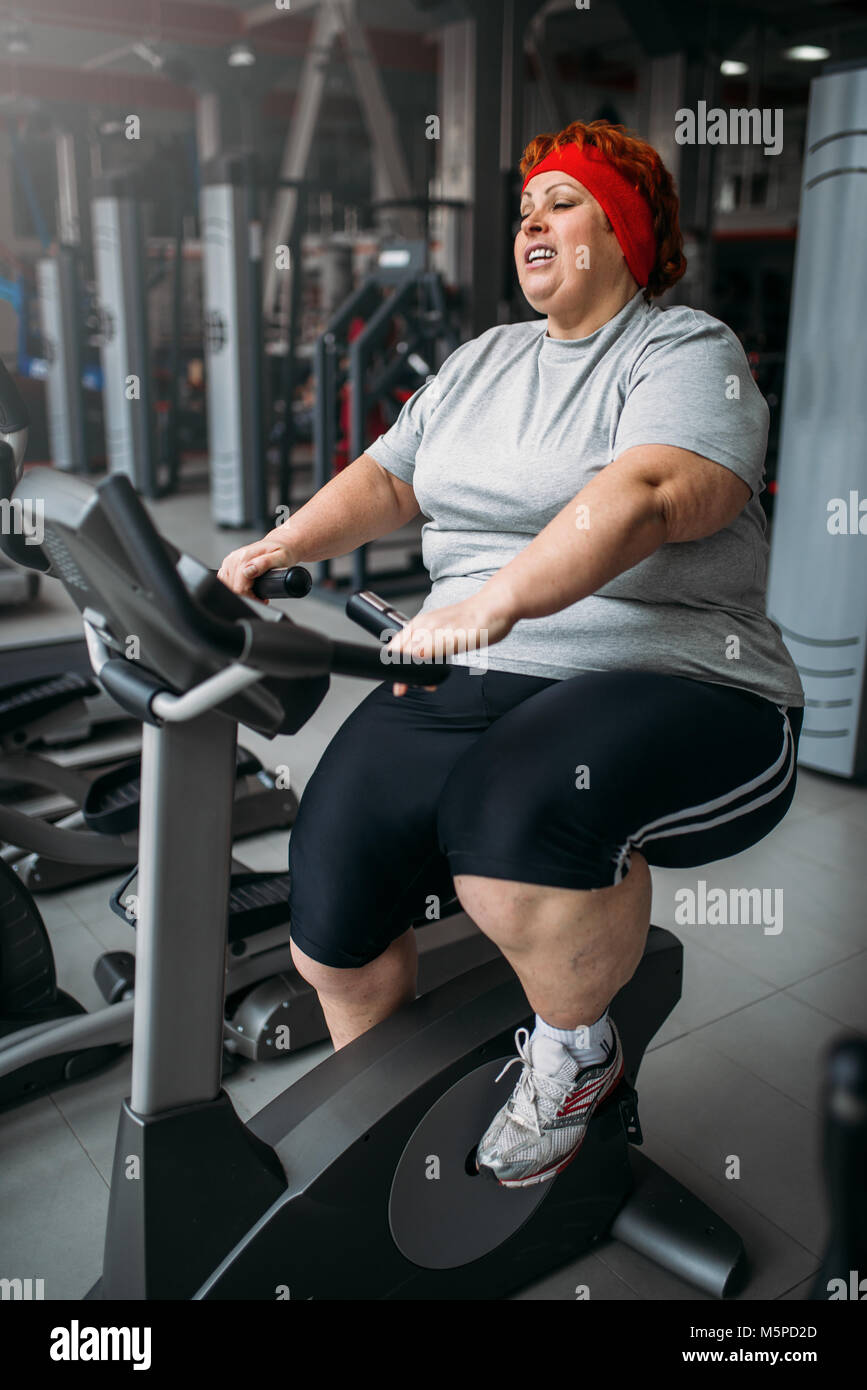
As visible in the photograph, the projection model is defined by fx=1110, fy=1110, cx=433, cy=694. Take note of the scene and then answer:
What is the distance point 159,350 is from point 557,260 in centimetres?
887

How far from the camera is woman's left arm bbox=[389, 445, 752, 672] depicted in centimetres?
110

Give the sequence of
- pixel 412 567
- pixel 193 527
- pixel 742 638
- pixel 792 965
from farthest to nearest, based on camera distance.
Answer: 1. pixel 193 527
2. pixel 412 567
3. pixel 792 965
4. pixel 742 638

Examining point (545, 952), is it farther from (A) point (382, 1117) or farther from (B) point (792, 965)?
(B) point (792, 965)

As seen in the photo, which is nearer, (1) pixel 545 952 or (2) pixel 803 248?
(1) pixel 545 952

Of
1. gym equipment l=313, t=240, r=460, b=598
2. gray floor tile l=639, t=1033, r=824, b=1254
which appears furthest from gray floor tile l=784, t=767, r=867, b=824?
gym equipment l=313, t=240, r=460, b=598

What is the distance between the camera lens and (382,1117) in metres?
1.30

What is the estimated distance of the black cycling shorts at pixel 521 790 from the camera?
1.22 meters

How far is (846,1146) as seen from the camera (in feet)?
1.73

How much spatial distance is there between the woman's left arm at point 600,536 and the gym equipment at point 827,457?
79.8 inches

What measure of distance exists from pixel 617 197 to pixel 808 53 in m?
11.1

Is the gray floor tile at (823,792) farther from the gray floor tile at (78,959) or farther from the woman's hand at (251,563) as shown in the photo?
the woman's hand at (251,563)

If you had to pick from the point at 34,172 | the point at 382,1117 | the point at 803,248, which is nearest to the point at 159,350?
the point at 34,172

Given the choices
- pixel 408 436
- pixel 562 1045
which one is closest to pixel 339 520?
pixel 408 436

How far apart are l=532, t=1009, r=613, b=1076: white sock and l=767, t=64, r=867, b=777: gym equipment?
2.13 meters
